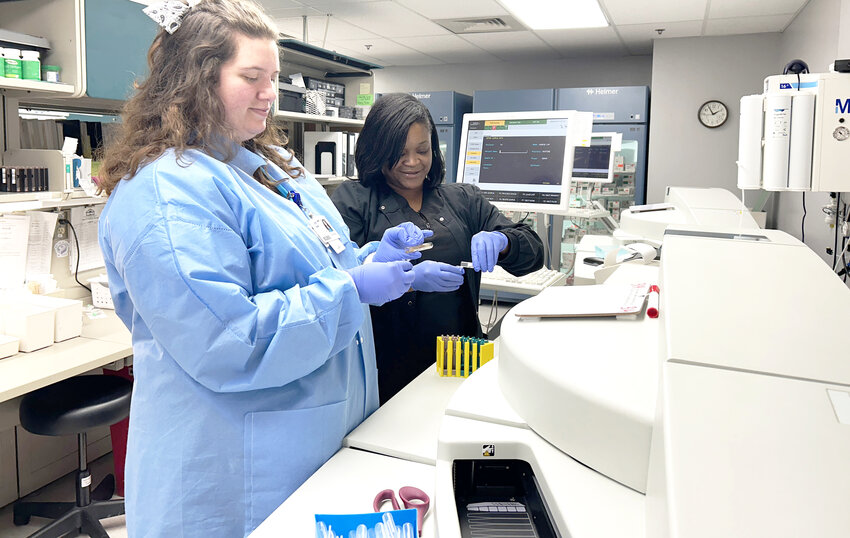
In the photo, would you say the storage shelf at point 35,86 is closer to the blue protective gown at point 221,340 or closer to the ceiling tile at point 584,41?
the blue protective gown at point 221,340

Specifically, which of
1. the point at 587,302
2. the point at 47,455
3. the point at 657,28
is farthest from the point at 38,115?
the point at 657,28

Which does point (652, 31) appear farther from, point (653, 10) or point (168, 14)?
point (168, 14)

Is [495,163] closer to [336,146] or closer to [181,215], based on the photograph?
[336,146]

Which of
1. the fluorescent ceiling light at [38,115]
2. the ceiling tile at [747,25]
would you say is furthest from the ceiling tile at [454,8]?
the fluorescent ceiling light at [38,115]

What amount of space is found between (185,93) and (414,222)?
815mm

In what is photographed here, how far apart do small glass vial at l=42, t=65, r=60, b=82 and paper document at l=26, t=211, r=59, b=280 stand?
20.5 inches

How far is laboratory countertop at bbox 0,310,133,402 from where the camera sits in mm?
1751

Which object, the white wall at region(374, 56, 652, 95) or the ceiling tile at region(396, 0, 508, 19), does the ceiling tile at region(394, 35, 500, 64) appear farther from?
the ceiling tile at region(396, 0, 508, 19)

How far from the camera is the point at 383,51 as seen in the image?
269 inches

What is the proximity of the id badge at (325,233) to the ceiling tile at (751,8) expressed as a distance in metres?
4.39

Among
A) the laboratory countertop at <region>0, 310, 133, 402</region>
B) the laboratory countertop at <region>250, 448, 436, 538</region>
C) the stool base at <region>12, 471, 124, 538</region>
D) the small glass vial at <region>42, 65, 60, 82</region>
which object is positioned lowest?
the stool base at <region>12, 471, 124, 538</region>

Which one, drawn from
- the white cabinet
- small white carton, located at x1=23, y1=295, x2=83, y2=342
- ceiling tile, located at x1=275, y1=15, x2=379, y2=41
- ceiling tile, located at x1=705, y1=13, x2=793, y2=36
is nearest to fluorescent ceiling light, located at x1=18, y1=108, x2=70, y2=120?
small white carton, located at x1=23, y1=295, x2=83, y2=342

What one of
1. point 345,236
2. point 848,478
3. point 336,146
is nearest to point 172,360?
point 345,236

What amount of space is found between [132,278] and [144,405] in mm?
252
